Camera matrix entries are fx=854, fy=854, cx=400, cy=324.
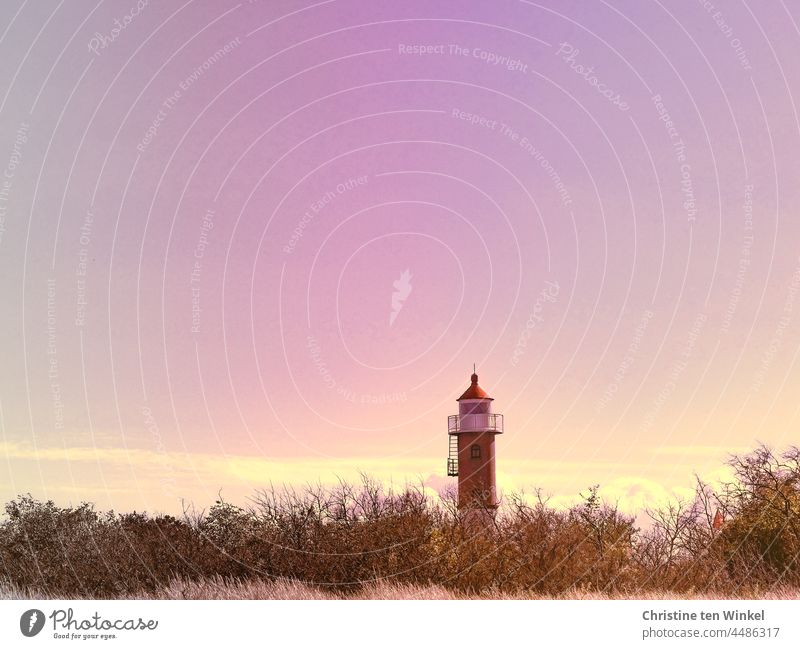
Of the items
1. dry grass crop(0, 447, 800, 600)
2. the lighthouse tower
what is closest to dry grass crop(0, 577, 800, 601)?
dry grass crop(0, 447, 800, 600)

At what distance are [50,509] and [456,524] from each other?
26.7m

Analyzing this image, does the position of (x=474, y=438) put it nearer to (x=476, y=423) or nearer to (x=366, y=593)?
(x=476, y=423)

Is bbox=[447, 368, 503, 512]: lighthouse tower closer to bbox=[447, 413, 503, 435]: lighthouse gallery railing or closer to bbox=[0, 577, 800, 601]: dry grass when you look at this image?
bbox=[447, 413, 503, 435]: lighthouse gallery railing

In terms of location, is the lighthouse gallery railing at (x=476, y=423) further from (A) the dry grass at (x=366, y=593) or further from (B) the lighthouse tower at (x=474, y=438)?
(A) the dry grass at (x=366, y=593)

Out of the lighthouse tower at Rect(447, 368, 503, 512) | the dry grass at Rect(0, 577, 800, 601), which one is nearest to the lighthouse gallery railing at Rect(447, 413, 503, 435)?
the lighthouse tower at Rect(447, 368, 503, 512)

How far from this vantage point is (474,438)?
57719mm

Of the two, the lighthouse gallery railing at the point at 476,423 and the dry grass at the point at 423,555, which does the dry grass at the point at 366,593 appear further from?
the lighthouse gallery railing at the point at 476,423

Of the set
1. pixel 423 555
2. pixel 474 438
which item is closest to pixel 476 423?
pixel 474 438

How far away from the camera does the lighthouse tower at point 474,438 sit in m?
54.8

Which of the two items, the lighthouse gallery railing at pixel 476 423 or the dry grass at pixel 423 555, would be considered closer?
the dry grass at pixel 423 555

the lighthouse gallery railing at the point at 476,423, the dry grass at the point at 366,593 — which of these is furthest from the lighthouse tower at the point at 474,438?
the dry grass at the point at 366,593

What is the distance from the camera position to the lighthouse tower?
54.8 metres

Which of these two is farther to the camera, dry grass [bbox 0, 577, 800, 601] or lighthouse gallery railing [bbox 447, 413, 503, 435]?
lighthouse gallery railing [bbox 447, 413, 503, 435]

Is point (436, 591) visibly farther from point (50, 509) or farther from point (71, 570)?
point (50, 509)
